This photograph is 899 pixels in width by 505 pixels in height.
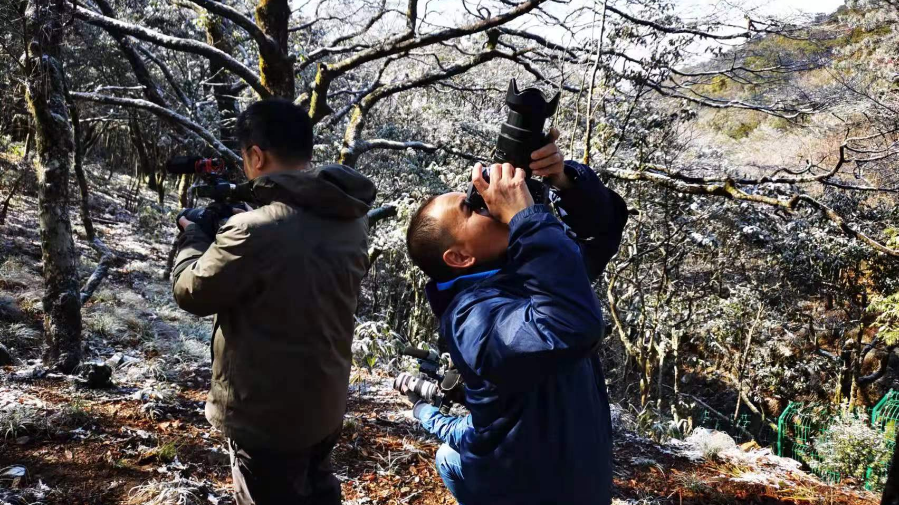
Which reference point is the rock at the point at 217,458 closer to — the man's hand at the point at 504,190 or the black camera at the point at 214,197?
the black camera at the point at 214,197

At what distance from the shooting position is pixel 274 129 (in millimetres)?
1872

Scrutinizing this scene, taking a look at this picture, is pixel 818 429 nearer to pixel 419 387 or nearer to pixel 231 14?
pixel 419 387

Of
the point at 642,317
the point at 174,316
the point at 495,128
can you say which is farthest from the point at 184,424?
the point at 642,317

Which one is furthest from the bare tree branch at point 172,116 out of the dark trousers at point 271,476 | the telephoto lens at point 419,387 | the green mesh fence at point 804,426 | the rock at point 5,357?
the green mesh fence at point 804,426

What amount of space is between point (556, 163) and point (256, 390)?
1157mm

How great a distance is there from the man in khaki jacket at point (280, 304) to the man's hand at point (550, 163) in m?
0.68

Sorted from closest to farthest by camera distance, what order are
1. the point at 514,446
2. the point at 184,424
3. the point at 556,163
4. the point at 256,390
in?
the point at 514,446 < the point at 556,163 < the point at 256,390 < the point at 184,424

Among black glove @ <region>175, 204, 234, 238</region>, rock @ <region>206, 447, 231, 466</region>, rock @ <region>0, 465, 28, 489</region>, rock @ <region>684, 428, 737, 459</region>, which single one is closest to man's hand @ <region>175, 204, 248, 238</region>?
black glove @ <region>175, 204, 234, 238</region>

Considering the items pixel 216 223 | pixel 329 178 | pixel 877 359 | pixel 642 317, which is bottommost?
pixel 877 359

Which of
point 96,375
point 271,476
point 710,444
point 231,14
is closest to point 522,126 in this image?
point 271,476

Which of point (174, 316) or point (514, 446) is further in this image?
point (174, 316)

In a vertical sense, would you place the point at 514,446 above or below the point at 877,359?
above

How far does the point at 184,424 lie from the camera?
3695mm

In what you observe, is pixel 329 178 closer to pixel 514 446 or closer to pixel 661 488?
pixel 514 446
